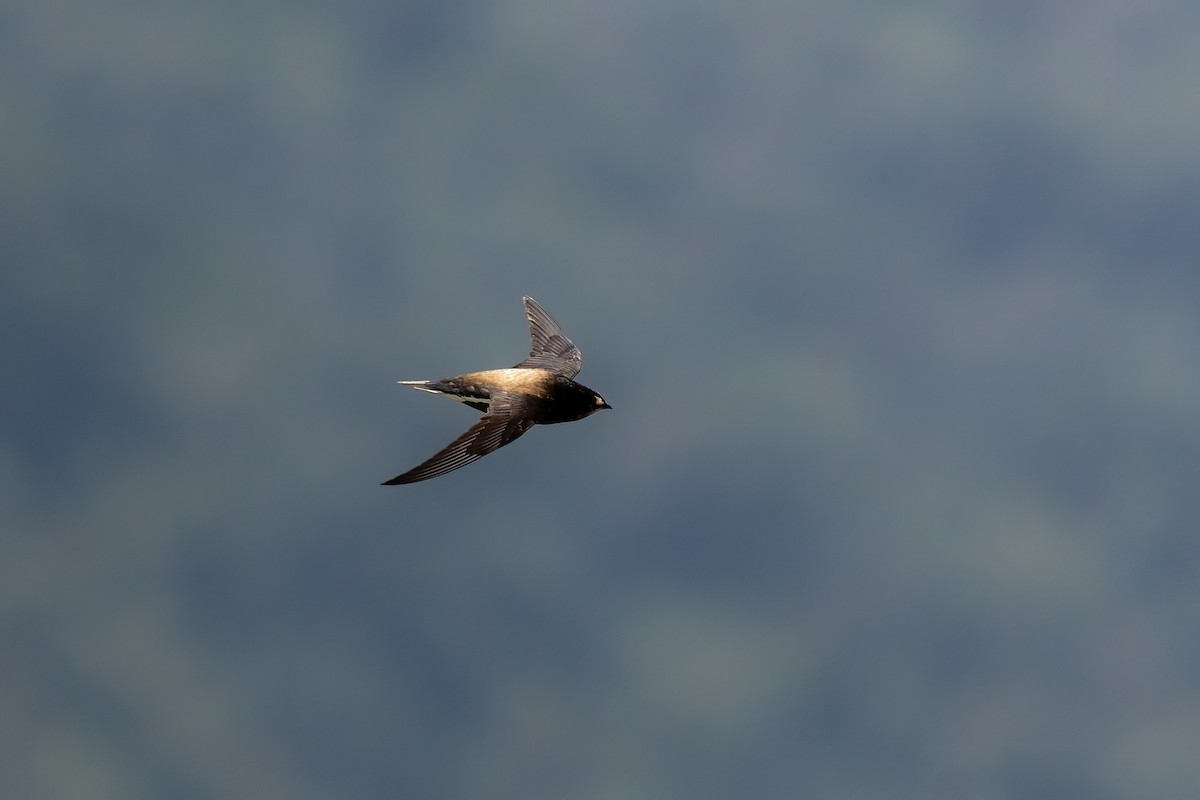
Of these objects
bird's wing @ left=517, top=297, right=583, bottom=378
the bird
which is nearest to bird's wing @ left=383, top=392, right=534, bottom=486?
the bird

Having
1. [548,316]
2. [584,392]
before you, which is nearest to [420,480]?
[584,392]

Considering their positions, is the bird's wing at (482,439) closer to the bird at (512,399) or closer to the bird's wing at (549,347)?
the bird at (512,399)

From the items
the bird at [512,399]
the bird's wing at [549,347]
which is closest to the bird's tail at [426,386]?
the bird at [512,399]

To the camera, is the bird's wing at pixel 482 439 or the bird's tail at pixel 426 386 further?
the bird's tail at pixel 426 386

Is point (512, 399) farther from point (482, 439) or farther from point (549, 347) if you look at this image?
point (549, 347)

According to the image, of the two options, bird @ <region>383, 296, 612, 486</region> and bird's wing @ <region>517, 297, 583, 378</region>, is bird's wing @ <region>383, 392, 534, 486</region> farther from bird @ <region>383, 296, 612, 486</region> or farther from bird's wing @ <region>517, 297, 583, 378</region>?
bird's wing @ <region>517, 297, 583, 378</region>

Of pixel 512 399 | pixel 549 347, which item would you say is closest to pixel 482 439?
pixel 512 399
